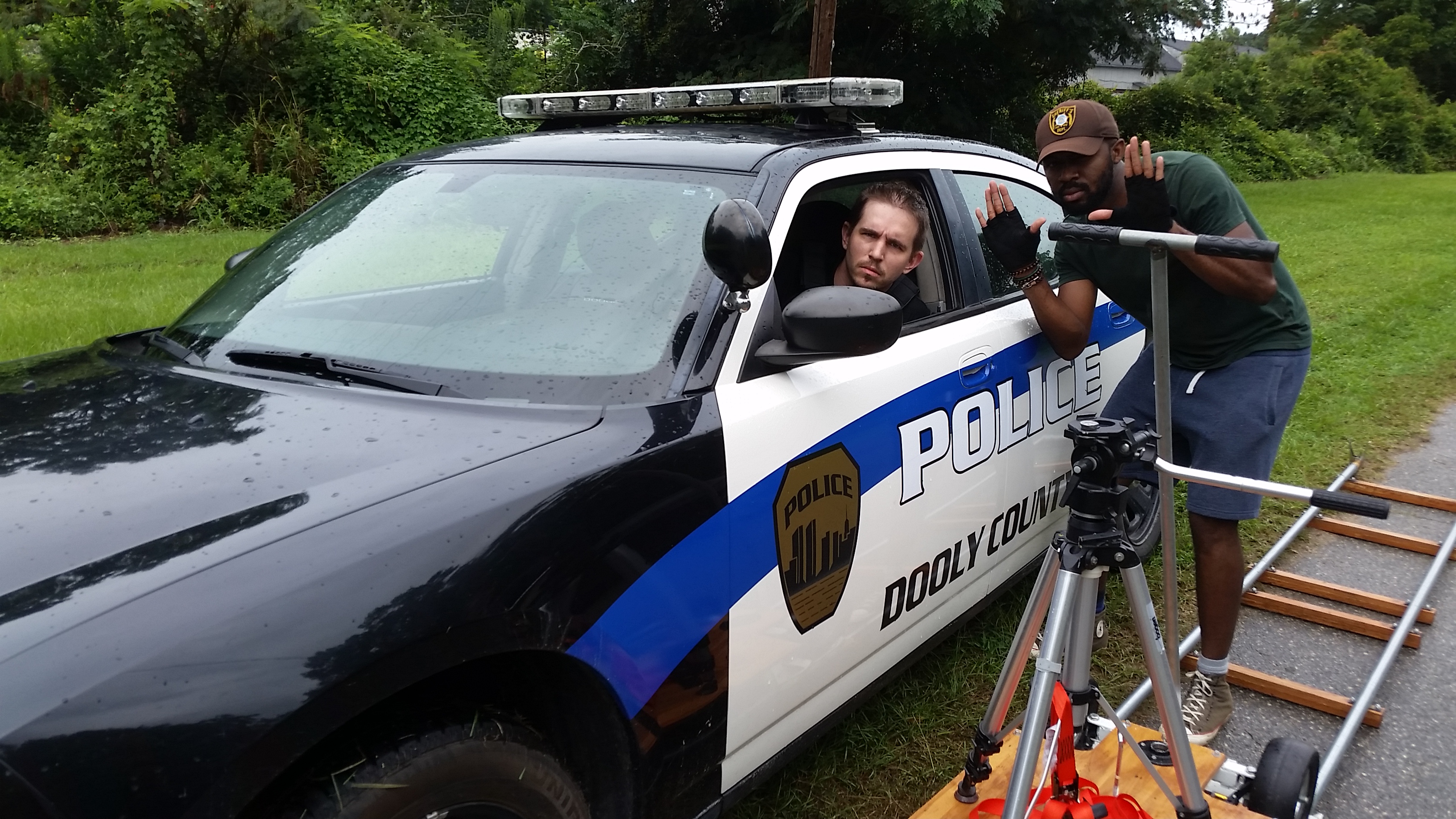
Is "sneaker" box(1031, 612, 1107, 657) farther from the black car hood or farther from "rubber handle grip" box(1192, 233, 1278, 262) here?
the black car hood

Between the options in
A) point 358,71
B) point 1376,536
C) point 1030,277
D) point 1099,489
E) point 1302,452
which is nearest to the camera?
point 1099,489

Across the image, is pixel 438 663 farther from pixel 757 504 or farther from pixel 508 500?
pixel 757 504

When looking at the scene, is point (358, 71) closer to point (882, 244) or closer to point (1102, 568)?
point (882, 244)

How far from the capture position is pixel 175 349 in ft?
7.94

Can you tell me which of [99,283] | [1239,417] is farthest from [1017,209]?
[99,283]

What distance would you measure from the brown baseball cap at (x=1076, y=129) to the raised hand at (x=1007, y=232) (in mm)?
161

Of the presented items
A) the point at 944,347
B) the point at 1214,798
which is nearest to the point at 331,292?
the point at 944,347

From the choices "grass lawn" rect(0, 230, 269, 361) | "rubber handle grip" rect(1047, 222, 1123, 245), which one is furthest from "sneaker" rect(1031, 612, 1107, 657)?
"grass lawn" rect(0, 230, 269, 361)

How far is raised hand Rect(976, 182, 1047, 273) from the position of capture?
9.56 feet

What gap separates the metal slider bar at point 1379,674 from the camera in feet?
8.94

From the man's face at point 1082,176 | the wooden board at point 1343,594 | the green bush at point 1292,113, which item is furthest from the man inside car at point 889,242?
the green bush at point 1292,113

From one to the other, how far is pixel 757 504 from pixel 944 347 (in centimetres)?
95

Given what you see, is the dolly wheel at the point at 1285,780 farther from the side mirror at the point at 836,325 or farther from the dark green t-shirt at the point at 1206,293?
the side mirror at the point at 836,325

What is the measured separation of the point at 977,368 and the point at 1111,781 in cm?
112
